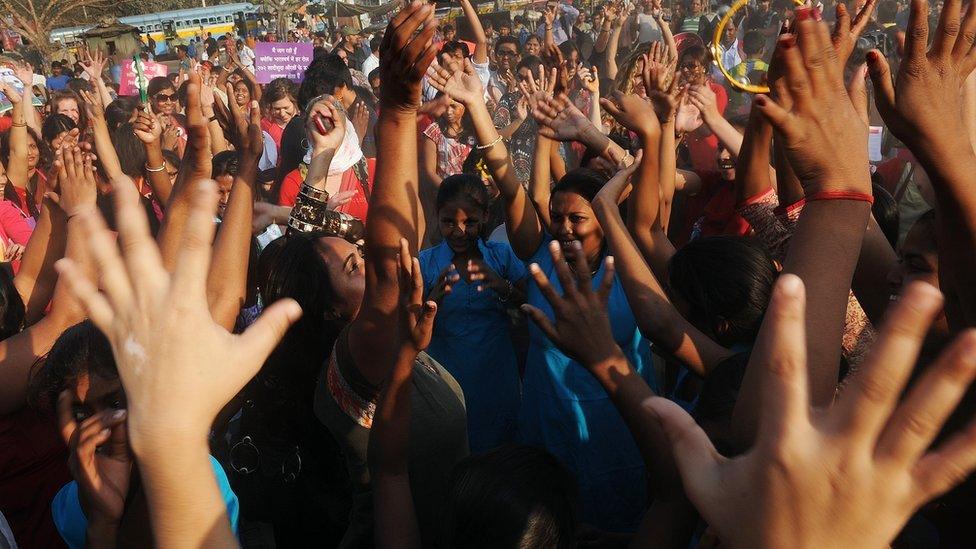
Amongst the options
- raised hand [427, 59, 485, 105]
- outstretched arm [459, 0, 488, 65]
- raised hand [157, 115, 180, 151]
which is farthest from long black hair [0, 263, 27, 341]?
outstretched arm [459, 0, 488, 65]

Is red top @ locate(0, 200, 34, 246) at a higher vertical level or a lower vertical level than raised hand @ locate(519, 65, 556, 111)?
lower

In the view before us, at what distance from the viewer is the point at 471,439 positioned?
124 inches

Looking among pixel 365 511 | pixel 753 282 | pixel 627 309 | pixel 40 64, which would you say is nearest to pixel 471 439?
pixel 627 309

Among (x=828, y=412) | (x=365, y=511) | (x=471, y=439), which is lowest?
(x=471, y=439)

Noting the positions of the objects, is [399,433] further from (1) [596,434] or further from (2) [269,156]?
(2) [269,156]

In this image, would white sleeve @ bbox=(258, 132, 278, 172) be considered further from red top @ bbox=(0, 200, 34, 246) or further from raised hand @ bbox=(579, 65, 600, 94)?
raised hand @ bbox=(579, 65, 600, 94)

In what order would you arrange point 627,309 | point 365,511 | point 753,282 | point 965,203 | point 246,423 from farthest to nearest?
point 627,309 → point 246,423 → point 753,282 → point 365,511 → point 965,203

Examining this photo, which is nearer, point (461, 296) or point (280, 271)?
point (280, 271)

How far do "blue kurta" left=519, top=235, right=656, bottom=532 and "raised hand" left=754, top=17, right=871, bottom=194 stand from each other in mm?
1229

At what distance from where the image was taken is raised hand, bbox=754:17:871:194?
1.23 metres

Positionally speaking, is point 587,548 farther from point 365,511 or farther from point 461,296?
point 461,296

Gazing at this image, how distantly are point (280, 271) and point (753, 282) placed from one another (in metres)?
1.38

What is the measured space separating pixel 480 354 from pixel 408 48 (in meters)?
1.73

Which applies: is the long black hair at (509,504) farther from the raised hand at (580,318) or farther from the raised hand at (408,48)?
the raised hand at (408,48)
